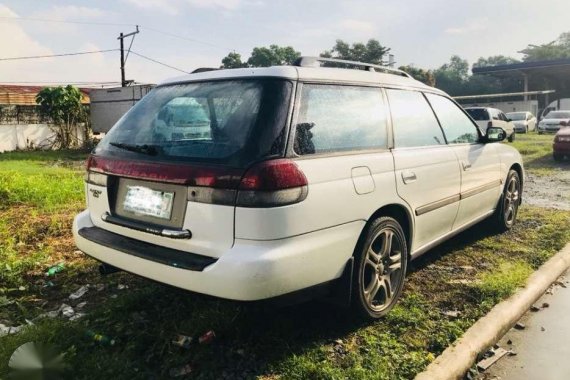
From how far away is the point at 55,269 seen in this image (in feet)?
13.5

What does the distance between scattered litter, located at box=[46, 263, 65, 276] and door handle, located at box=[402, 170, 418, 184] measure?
9.92 feet

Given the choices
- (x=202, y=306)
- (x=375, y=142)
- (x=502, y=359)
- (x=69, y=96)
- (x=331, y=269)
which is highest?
(x=69, y=96)

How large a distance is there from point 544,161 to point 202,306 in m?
12.8

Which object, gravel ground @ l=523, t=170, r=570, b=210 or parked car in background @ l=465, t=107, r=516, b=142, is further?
parked car in background @ l=465, t=107, r=516, b=142

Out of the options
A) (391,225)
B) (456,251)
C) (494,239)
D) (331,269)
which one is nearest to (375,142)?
(391,225)

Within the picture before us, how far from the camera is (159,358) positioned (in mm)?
2744

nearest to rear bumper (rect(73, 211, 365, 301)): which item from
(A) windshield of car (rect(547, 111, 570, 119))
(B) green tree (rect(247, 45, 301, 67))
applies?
(A) windshield of car (rect(547, 111, 570, 119))

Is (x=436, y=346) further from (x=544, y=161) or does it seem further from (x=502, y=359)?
(x=544, y=161)

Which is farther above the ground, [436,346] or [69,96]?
[69,96]

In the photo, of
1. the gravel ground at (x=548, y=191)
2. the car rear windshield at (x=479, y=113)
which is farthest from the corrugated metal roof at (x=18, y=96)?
the gravel ground at (x=548, y=191)

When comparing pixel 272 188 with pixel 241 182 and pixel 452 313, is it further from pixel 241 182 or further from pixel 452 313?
pixel 452 313

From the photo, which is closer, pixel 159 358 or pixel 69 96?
pixel 159 358

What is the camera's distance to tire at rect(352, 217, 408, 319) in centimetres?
297

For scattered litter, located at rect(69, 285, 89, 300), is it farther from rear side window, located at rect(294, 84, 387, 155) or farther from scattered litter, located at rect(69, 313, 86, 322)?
rear side window, located at rect(294, 84, 387, 155)
